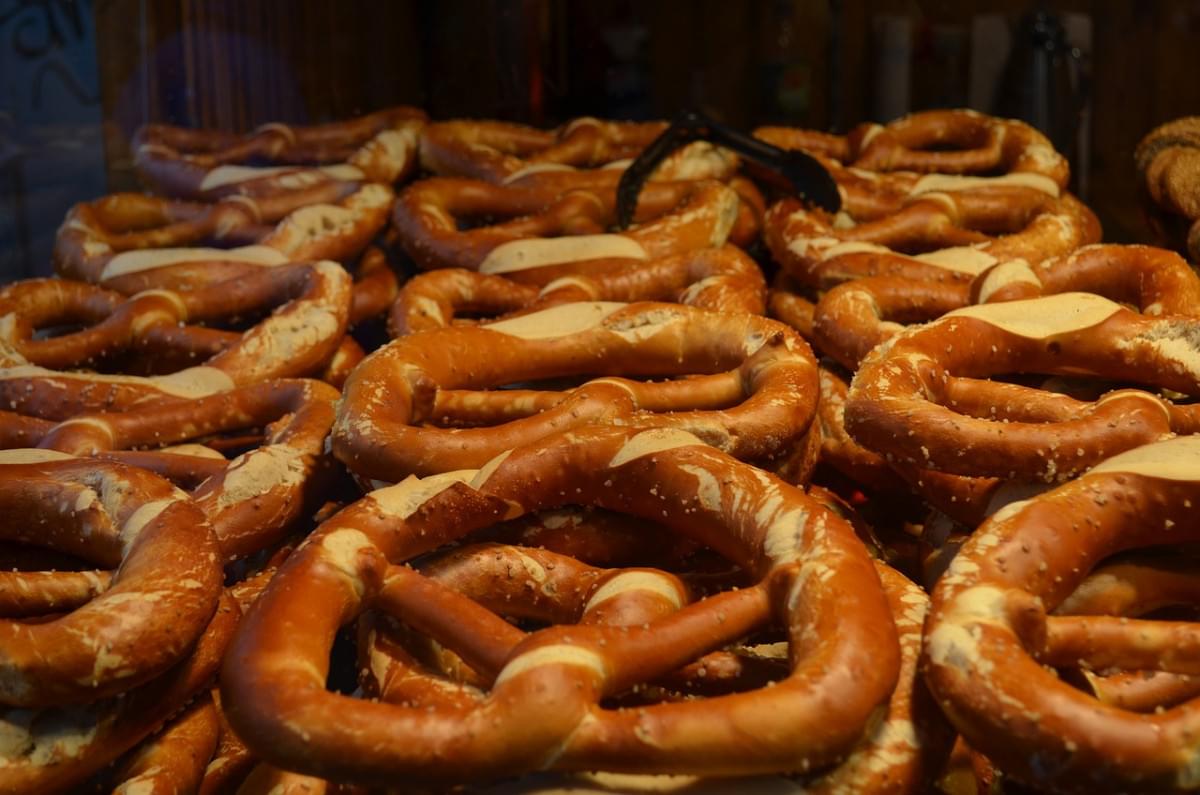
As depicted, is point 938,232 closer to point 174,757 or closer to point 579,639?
point 579,639

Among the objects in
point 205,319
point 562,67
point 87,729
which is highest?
point 562,67

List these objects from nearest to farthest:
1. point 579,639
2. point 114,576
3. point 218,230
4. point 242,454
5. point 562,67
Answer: point 579,639, point 114,576, point 242,454, point 218,230, point 562,67

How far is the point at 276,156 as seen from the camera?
3.19 meters

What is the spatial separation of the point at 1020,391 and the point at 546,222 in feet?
4.45

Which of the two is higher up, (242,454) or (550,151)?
(550,151)

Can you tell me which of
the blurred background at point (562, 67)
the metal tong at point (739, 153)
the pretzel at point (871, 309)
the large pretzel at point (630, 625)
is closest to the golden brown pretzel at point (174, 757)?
the large pretzel at point (630, 625)

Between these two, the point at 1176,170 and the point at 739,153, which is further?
the point at 739,153

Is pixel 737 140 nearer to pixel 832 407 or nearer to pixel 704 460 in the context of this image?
pixel 832 407

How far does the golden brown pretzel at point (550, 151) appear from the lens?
2930 mm

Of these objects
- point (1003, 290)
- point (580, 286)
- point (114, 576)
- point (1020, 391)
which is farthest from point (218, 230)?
point (1020, 391)

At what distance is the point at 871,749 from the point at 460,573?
0.58m

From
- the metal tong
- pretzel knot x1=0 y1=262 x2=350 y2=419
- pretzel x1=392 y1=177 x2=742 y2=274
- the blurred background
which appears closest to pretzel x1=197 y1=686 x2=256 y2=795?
pretzel knot x1=0 y1=262 x2=350 y2=419

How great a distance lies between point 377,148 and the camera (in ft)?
10.2

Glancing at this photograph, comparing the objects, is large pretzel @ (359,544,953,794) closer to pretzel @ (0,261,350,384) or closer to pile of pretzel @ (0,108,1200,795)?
pile of pretzel @ (0,108,1200,795)
